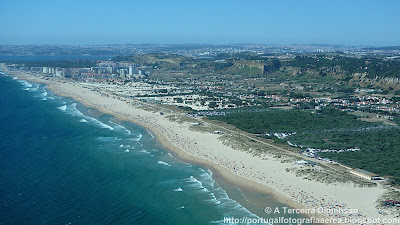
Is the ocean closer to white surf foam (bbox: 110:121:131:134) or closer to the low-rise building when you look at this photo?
white surf foam (bbox: 110:121:131:134)

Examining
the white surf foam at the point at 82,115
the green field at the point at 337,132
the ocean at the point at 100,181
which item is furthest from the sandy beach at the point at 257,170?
the green field at the point at 337,132

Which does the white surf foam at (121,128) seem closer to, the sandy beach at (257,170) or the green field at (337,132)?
the sandy beach at (257,170)

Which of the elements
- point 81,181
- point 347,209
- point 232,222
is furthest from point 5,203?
point 347,209

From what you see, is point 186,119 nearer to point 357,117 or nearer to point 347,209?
point 357,117

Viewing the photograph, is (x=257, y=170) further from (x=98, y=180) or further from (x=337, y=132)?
(x=337, y=132)

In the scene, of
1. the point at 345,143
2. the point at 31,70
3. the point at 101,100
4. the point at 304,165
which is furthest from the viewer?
the point at 31,70

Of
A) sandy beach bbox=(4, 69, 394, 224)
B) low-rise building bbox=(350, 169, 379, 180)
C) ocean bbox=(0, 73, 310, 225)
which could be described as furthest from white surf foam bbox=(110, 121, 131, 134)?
low-rise building bbox=(350, 169, 379, 180)

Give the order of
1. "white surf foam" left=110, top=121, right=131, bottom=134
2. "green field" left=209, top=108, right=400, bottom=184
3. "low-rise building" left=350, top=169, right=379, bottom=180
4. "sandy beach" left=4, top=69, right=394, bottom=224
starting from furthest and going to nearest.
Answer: "white surf foam" left=110, top=121, right=131, bottom=134 → "green field" left=209, top=108, right=400, bottom=184 → "low-rise building" left=350, top=169, right=379, bottom=180 → "sandy beach" left=4, top=69, right=394, bottom=224
